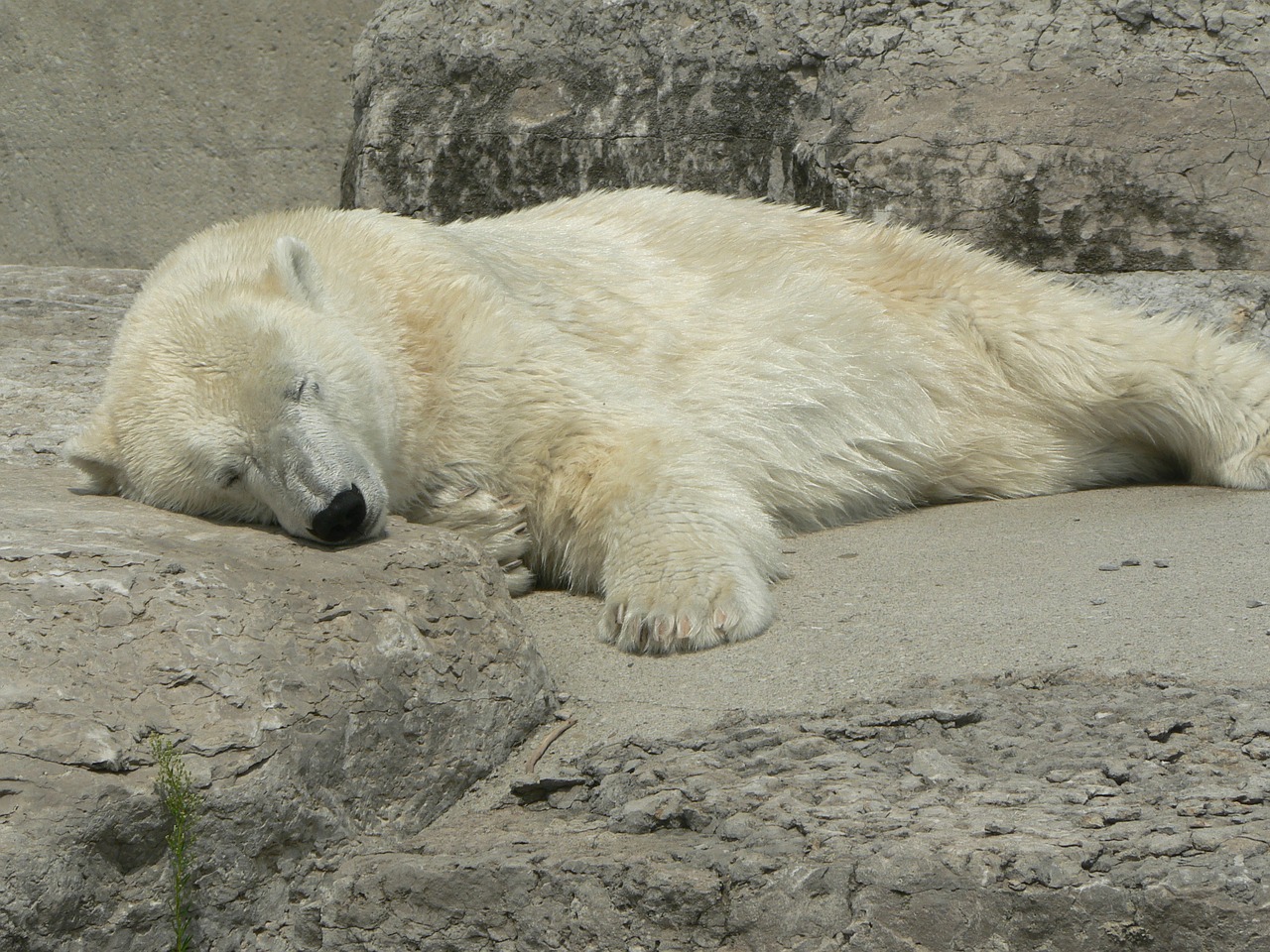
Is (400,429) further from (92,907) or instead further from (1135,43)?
(1135,43)

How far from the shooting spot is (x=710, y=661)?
239cm

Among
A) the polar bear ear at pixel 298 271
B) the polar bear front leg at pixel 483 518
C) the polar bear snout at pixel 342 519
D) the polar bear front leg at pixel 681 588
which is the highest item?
the polar bear ear at pixel 298 271

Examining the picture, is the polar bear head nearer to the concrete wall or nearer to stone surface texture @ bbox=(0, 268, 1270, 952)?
stone surface texture @ bbox=(0, 268, 1270, 952)

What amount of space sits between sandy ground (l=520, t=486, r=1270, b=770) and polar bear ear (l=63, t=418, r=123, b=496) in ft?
3.07

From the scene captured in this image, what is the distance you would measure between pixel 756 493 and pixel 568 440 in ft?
1.74

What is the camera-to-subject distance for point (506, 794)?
2.04 m

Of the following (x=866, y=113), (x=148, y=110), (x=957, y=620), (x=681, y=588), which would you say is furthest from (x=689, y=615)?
(x=148, y=110)

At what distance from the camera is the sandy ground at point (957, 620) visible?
2146 mm

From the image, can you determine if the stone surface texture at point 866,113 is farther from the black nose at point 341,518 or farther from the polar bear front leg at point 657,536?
the black nose at point 341,518

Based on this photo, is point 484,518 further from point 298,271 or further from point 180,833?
point 180,833

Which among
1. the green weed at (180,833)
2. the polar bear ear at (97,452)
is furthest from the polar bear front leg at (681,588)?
the polar bear ear at (97,452)

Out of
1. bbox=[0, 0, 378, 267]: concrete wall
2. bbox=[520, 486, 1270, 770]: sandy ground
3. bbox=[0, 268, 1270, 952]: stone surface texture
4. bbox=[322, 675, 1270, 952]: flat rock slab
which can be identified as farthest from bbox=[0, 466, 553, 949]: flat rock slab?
bbox=[0, 0, 378, 267]: concrete wall

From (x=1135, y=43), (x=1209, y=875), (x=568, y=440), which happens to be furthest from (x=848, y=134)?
(x=1209, y=875)

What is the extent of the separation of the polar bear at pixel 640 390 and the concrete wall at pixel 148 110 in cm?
352
